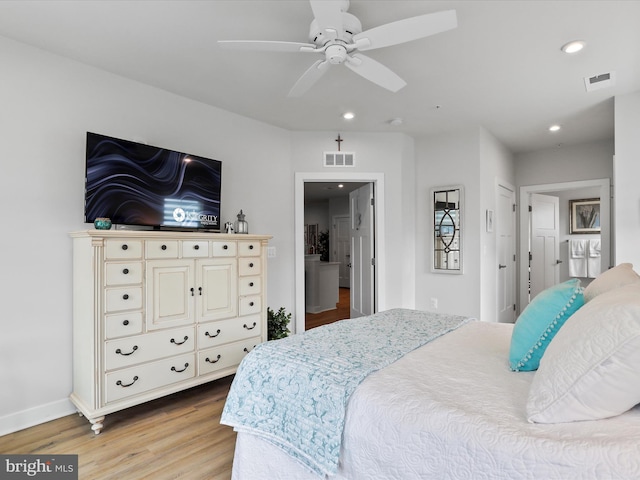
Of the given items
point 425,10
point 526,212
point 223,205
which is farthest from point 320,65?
point 526,212

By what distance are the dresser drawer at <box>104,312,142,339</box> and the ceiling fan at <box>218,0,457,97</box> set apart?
1.81 metres

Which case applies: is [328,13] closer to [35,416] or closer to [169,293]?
[169,293]

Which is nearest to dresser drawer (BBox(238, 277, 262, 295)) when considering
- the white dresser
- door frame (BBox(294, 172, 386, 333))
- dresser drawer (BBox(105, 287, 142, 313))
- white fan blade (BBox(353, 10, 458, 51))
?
the white dresser

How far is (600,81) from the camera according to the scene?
10.1 feet

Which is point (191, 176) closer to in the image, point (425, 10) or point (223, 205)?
point (223, 205)

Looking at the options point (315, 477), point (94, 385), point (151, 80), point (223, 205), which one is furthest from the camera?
point (223, 205)

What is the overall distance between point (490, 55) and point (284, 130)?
7.65 ft

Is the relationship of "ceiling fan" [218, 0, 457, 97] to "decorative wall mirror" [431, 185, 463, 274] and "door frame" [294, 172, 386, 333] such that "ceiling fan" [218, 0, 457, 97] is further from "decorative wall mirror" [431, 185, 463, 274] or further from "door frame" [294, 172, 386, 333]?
"decorative wall mirror" [431, 185, 463, 274]

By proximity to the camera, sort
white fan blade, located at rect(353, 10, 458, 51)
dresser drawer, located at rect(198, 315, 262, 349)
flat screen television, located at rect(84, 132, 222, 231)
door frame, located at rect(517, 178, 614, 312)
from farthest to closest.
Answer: door frame, located at rect(517, 178, 614, 312) → dresser drawer, located at rect(198, 315, 262, 349) → flat screen television, located at rect(84, 132, 222, 231) → white fan blade, located at rect(353, 10, 458, 51)

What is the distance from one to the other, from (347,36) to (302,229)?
257 cm

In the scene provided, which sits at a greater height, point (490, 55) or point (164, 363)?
point (490, 55)

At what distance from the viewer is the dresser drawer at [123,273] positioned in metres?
2.37

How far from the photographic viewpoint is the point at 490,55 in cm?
263

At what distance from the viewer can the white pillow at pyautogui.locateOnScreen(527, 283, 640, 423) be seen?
0.98 meters
